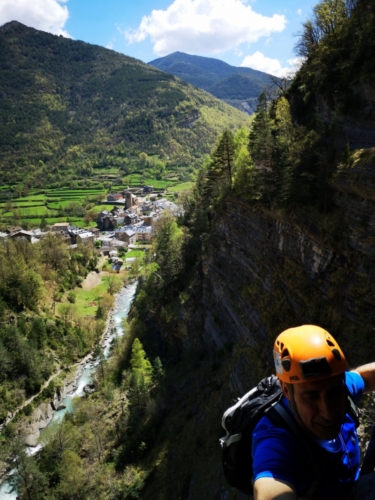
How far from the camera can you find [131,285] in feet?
228

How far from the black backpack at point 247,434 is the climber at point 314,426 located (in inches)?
1.8

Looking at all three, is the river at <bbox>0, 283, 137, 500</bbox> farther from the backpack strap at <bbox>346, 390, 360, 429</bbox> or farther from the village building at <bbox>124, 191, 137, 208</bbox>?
the village building at <bbox>124, 191, 137, 208</bbox>

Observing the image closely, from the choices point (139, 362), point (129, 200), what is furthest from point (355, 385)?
point (129, 200)

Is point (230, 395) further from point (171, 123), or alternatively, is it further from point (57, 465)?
point (171, 123)

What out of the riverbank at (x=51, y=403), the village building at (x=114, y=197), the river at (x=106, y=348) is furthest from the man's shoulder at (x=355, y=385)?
the village building at (x=114, y=197)

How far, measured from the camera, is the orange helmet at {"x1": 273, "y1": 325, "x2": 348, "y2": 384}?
9.15 feet

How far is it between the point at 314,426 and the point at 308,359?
532mm

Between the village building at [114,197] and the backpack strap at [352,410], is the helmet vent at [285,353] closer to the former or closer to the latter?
the backpack strap at [352,410]

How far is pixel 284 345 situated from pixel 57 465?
108ft

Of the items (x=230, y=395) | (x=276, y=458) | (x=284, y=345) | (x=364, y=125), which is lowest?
(x=230, y=395)

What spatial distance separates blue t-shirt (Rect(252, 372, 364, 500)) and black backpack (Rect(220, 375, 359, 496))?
0.17ft

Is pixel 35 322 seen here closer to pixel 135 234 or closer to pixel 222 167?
pixel 222 167

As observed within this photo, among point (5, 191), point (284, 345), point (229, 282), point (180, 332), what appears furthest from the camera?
point (5, 191)

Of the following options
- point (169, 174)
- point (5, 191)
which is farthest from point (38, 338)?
point (169, 174)
